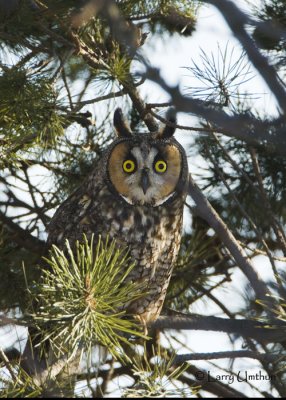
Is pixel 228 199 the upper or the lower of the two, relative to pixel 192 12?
lower

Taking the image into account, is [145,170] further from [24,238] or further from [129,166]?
[24,238]

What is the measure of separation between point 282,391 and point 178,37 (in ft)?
6.63

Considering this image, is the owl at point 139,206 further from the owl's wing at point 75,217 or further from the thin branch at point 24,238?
the thin branch at point 24,238

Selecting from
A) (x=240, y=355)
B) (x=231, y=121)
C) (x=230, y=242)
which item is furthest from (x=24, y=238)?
(x=231, y=121)

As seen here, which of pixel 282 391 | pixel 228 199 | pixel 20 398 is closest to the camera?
pixel 20 398

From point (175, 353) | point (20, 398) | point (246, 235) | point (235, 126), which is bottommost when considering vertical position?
point (20, 398)

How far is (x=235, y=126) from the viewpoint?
1.37 metres

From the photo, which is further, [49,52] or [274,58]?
[49,52]

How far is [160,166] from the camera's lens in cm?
327

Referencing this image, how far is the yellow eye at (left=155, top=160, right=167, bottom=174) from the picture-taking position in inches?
128

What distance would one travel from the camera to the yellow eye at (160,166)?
10.7 feet

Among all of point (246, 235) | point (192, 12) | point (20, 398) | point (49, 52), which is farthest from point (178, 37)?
point (20, 398)

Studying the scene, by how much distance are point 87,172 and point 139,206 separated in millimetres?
543

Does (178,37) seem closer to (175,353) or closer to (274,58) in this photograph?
(274,58)
